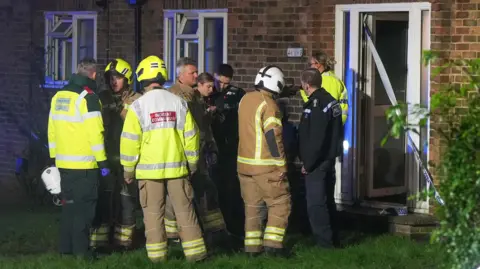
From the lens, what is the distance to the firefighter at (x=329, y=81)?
39.2ft

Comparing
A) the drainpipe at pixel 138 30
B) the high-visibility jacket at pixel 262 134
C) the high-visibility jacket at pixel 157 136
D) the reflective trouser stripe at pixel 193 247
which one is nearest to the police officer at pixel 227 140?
the high-visibility jacket at pixel 262 134

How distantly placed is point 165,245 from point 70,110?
1.63 meters

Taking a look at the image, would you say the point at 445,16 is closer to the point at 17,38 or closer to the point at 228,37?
the point at 228,37

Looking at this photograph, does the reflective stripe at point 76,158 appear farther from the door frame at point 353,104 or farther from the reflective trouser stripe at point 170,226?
the door frame at point 353,104

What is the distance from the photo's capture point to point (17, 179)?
1619cm

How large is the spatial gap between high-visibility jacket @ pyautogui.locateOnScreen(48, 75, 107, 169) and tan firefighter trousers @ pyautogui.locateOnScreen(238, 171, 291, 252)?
4.86 feet

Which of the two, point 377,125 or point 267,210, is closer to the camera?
point 267,210

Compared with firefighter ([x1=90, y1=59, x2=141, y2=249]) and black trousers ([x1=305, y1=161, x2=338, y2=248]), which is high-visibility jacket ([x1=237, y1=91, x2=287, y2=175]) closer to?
black trousers ([x1=305, y1=161, x2=338, y2=248])

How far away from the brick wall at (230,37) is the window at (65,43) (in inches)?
5.4

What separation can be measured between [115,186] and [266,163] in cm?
185

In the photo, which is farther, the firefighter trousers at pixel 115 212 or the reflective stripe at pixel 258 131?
the firefighter trousers at pixel 115 212

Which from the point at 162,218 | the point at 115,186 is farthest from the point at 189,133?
the point at 115,186

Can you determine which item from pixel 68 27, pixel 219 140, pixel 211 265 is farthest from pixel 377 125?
pixel 68 27

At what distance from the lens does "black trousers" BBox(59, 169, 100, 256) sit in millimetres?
10648
